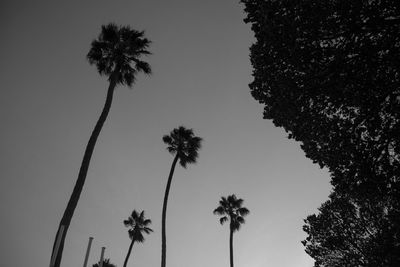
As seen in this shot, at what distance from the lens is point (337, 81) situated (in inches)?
366

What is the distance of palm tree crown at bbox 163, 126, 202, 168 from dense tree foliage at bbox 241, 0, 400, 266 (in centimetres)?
1836

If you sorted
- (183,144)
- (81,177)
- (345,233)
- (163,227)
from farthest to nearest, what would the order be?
(183,144)
(163,227)
(345,233)
(81,177)

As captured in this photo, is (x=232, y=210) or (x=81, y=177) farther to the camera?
(x=232, y=210)

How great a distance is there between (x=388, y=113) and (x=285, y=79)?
3673 millimetres

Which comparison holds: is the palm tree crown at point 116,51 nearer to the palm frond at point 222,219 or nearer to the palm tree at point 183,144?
the palm tree at point 183,144

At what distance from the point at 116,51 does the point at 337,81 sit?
13.8 metres

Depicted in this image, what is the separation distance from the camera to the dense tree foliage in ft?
29.2

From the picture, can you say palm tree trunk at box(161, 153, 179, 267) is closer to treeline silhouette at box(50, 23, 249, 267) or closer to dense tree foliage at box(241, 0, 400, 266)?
treeline silhouette at box(50, 23, 249, 267)

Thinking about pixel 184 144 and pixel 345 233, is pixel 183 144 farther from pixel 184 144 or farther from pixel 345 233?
pixel 345 233

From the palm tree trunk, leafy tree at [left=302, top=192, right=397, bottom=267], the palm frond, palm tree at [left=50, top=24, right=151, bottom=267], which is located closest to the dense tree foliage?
leafy tree at [left=302, top=192, right=397, bottom=267]

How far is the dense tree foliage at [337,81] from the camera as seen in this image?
29.2 feet

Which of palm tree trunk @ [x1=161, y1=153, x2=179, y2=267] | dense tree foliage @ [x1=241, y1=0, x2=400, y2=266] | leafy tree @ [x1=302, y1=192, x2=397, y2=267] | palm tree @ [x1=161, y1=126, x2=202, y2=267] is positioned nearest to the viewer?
dense tree foliage @ [x1=241, y1=0, x2=400, y2=266]

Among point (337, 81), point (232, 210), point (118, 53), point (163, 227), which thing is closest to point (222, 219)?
point (232, 210)

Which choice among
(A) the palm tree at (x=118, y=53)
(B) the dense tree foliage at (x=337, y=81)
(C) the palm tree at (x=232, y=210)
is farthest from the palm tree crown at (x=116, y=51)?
(C) the palm tree at (x=232, y=210)
